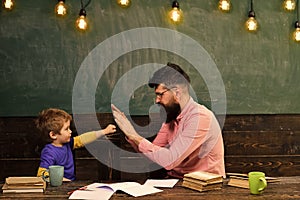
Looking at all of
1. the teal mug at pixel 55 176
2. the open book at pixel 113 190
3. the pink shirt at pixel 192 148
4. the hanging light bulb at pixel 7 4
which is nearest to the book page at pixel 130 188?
the open book at pixel 113 190

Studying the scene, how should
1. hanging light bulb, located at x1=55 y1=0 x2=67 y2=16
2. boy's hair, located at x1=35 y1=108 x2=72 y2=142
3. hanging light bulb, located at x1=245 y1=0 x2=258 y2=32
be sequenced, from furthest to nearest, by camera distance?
hanging light bulb, located at x1=245 y1=0 x2=258 y2=32, hanging light bulb, located at x1=55 y1=0 x2=67 y2=16, boy's hair, located at x1=35 y1=108 x2=72 y2=142

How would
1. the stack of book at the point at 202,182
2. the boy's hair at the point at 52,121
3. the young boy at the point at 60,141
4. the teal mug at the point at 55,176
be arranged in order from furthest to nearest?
the boy's hair at the point at 52,121, the young boy at the point at 60,141, the teal mug at the point at 55,176, the stack of book at the point at 202,182

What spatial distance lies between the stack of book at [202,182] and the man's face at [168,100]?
32.6 inches

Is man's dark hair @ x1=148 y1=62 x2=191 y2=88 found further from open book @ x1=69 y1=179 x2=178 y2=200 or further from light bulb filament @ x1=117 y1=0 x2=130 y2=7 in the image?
light bulb filament @ x1=117 y1=0 x2=130 y2=7

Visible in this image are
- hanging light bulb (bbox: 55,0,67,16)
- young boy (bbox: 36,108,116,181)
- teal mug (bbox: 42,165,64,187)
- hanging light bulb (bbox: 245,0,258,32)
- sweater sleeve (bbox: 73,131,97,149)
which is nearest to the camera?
teal mug (bbox: 42,165,64,187)

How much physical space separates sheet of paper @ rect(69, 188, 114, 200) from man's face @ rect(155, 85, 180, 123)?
97 centimetres

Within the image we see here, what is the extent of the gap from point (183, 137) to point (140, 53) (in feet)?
3.90

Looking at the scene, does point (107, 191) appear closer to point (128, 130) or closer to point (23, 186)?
point (23, 186)

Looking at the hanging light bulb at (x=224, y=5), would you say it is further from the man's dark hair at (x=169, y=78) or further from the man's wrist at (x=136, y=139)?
the man's wrist at (x=136, y=139)

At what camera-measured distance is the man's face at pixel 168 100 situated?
343 cm

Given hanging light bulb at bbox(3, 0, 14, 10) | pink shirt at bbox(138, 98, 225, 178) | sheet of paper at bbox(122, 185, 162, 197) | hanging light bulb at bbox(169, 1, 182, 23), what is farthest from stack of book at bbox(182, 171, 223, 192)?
hanging light bulb at bbox(3, 0, 14, 10)

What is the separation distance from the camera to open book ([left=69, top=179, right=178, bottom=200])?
8.34 feet

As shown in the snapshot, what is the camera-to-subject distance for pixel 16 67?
4191 mm

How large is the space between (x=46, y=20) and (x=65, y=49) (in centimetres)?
28
